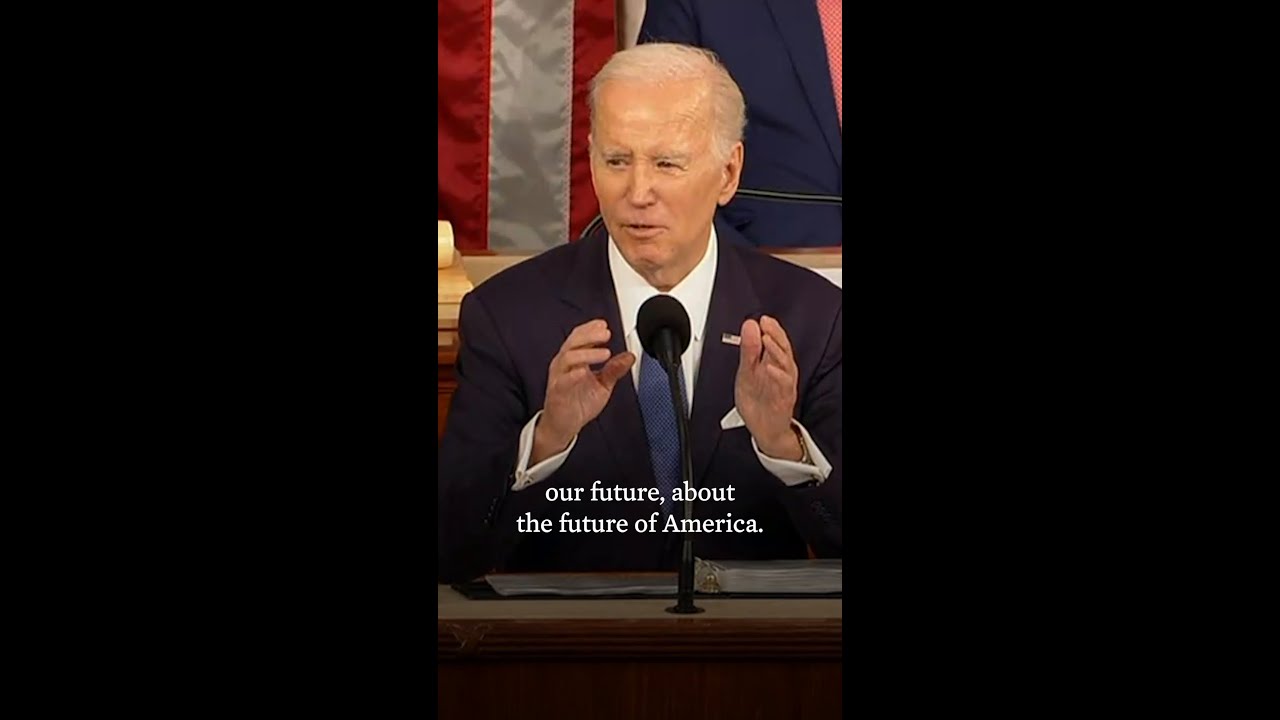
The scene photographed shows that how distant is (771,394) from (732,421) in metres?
0.09

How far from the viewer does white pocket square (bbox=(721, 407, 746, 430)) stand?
3268 millimetres

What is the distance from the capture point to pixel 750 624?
10.3 feet

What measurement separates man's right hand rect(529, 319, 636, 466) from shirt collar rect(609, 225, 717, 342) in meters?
0.08

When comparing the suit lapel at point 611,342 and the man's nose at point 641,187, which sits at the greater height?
the man's nose at point 641,187

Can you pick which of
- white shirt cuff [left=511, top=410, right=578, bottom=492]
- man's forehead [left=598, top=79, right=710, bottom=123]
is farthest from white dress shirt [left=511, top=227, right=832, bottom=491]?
man's forehead [left=598, top=79, right=710, bottom=123]

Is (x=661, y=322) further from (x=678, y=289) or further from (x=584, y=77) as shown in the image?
(x=584, y=77)

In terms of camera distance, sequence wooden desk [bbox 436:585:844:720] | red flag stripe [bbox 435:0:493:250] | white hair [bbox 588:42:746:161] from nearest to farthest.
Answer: wooden desk [bbox 436:585:844:720] < white hair [bbox 588:42:746:161] < red flag stripe [bbox 435:0:493:250]

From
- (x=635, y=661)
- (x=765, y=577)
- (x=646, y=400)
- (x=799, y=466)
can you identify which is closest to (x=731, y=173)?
(x=646, y=400)

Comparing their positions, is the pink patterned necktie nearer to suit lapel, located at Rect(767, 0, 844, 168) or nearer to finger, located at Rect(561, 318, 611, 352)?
suit lapel, located at Rect(767, 0, 844, 168)

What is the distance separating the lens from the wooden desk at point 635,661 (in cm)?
313

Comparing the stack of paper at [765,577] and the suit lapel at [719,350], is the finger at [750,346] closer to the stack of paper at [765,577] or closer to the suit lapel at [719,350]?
the suit lapel at [719,350]

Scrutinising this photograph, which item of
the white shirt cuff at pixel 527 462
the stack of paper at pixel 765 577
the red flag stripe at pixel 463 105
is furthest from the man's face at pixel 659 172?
the stack of paper at pixel 765 577

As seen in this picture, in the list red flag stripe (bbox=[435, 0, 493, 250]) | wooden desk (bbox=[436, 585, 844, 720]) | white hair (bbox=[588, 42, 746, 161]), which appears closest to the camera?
wooden desk (bbox=[436, 585, 844, 720])

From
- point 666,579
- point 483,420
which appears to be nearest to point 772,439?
point 666,579
